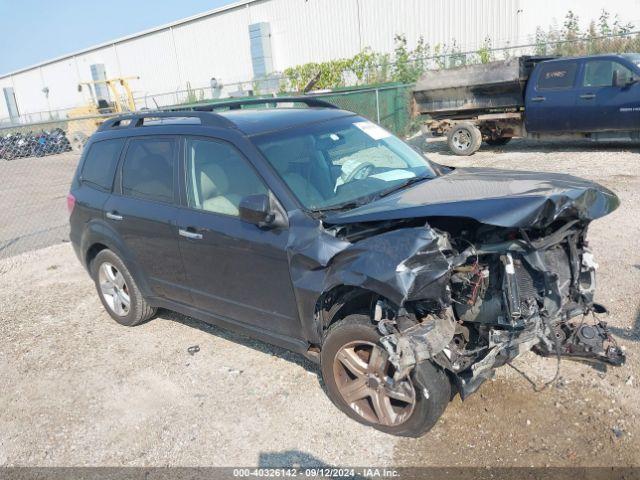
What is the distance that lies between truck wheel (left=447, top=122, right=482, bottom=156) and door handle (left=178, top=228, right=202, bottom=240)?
9989 millimetres

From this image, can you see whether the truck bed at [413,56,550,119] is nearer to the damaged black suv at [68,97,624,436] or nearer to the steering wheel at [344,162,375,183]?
the damaged black suv at [68,97,624,436]

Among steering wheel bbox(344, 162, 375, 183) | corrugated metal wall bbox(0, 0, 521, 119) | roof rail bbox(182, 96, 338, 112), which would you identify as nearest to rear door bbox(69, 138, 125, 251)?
roof rail bbox(182, 96, 338, 112)

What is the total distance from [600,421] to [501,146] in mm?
11383

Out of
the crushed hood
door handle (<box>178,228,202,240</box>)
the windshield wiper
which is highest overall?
the crushed hood

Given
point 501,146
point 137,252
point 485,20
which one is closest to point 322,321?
point 137,252

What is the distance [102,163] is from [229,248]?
Answer: 205 cm

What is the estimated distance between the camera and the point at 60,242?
915cm

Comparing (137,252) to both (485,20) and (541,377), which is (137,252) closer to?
(541,377)

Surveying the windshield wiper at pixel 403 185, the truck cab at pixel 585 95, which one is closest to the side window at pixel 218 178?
the windshield wiper at pixel 403 185

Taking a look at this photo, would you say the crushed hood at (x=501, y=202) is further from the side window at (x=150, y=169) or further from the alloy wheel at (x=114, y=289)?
the alloy wheel at (x=114, y=289)

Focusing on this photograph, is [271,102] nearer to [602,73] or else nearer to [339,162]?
[339,162]

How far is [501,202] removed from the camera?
10.0 feet

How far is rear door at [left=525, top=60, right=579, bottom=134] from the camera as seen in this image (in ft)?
37.6

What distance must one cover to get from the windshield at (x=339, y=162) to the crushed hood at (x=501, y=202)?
0.24m
